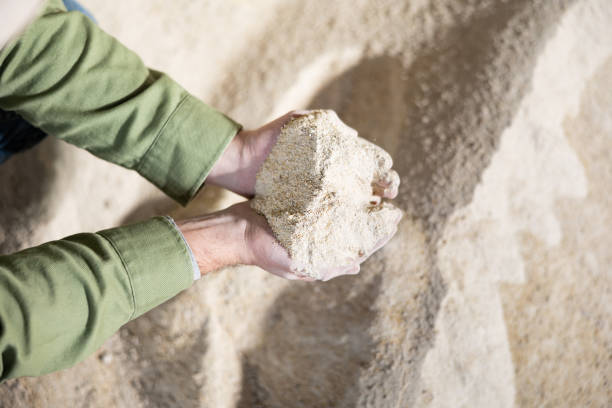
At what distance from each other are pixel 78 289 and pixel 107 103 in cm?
34

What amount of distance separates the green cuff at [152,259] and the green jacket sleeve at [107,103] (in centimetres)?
14

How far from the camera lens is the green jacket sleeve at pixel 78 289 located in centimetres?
60

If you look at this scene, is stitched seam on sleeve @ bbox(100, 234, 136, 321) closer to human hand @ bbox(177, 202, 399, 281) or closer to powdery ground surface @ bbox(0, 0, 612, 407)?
human hand @ bbox(177, 202, 399, 281)

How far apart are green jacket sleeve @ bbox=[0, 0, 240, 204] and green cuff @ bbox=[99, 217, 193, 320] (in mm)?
139

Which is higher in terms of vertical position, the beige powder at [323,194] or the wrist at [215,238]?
the beige powder at [323,194]

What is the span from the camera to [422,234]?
0.95m

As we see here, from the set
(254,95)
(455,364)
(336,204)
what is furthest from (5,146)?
(455,364)

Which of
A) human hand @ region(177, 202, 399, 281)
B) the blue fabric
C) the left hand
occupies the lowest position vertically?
the blue fabric

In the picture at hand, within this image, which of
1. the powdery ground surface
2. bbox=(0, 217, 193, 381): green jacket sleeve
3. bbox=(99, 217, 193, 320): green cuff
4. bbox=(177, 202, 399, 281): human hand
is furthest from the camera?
the powdery ground surface

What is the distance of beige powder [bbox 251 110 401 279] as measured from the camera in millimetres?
767

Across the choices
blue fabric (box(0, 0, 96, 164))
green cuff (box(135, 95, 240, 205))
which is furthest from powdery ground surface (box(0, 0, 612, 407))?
green cuff (box(135, 95, 240, 205))

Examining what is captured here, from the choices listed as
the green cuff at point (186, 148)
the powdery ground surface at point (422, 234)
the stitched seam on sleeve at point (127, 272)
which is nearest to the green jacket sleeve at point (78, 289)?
the stitched seam on sleeve at point (127, 272)

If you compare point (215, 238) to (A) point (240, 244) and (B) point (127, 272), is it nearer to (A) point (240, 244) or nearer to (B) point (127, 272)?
(A) point (240, 244)

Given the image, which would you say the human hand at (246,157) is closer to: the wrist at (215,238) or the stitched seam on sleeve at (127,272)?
the wrist at (215,238)
